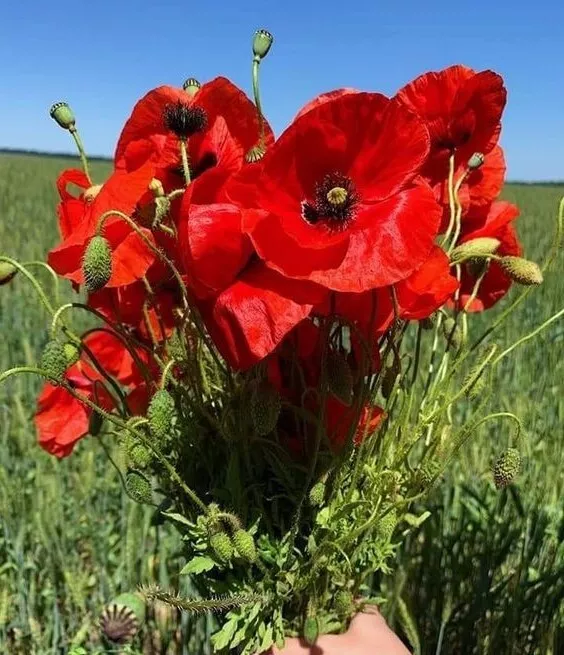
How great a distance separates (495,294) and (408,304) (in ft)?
0.68

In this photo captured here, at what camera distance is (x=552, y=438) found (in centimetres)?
166

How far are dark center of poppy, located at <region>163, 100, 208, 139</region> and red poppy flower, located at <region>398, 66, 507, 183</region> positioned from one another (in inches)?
6.8

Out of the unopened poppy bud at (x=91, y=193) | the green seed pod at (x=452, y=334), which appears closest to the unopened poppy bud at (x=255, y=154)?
the unopened poppy bud at (x=91, y=193)

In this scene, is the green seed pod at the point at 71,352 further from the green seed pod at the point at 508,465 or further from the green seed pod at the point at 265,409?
the green seed pod at the point at 508,465

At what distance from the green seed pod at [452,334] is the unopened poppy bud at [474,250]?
80 mm

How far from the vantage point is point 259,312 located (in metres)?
0.50

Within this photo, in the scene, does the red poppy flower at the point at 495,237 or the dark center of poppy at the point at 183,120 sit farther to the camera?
the red poppy flower at the point at 495,237

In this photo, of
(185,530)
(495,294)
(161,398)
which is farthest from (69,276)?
(495,294)

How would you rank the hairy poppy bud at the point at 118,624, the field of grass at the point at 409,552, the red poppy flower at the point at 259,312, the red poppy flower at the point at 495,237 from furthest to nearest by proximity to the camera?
the field of grass at the point at 409,552 < the hairy poppy bud at the point at 118,624 < the red poppy flower at the point at 495,237 < the red poppy flower at the point at 259,312

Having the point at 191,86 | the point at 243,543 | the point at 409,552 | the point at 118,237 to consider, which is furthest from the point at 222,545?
the point at 409,552

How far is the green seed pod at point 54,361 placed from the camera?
1.79ft

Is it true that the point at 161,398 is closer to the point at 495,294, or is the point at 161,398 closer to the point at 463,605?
the point at 495,294

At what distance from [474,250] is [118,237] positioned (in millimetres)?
279

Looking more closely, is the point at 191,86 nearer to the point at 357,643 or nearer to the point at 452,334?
the point at 452,334
